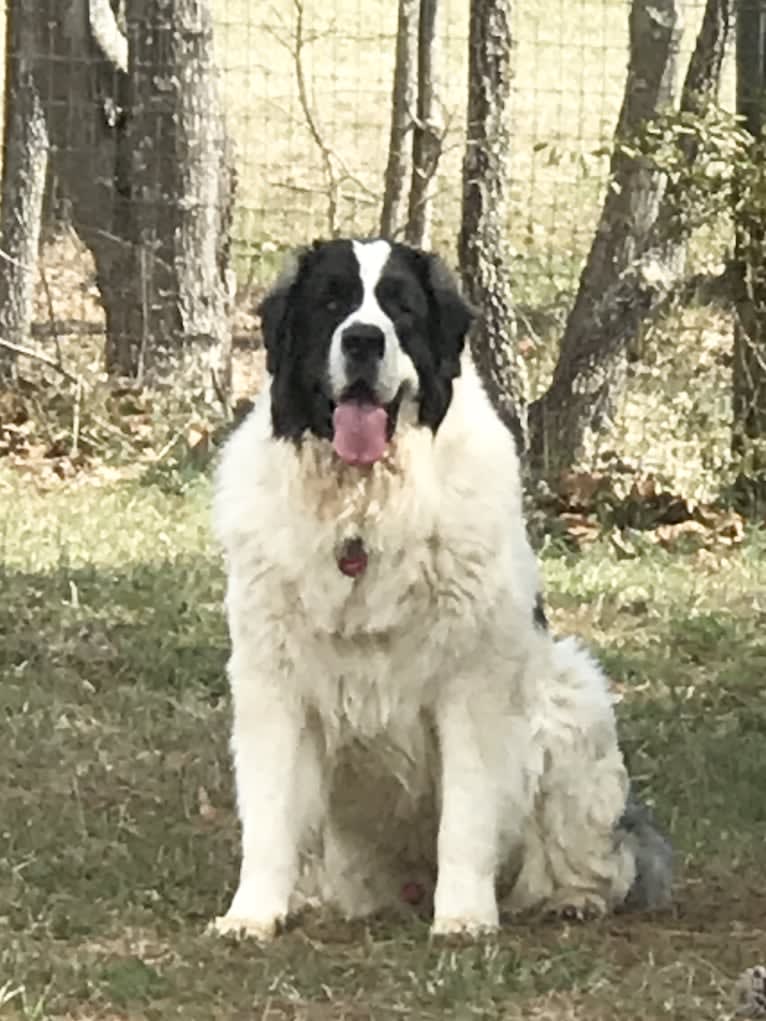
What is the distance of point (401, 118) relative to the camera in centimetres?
1221

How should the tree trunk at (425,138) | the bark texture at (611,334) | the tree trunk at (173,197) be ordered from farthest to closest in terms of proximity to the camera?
the tree trunk at (173,197) < the tree trunk at (425,138) < the bark texture at (611,334)

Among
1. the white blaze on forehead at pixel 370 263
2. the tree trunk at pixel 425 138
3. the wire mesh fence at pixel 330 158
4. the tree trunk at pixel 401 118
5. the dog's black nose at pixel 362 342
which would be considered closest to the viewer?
the dog's black nose at pixel 362 342

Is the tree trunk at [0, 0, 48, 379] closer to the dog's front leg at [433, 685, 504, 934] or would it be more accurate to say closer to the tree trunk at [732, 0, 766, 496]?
the tree trunk at [732, 0, 766, 496]

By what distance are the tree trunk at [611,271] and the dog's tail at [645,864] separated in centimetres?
460

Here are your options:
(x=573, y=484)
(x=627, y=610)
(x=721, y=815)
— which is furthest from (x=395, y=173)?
(x=721, y=815)

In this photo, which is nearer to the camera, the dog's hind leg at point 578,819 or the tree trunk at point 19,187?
the dog's hind leg at point 578,819

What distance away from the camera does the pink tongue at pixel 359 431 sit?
5.05 metres

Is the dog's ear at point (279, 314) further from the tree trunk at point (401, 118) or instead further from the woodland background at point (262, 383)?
the tree trunk at point (401, 118)

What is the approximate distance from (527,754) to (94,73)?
688 centimetres

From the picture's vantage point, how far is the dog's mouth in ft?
16.6

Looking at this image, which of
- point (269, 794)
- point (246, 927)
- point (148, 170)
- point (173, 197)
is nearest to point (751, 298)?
point (173, 197)

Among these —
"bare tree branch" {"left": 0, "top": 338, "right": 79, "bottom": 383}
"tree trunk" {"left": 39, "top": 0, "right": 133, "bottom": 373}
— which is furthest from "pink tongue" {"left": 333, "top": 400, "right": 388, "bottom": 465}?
"tree trunk" {"left": 39, "top": 0, "right": 133, "bottom": 373}

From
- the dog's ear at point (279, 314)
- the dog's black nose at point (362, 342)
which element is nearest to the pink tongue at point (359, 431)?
the dog's black nose at point (362, 342)

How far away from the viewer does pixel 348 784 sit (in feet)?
17.5
